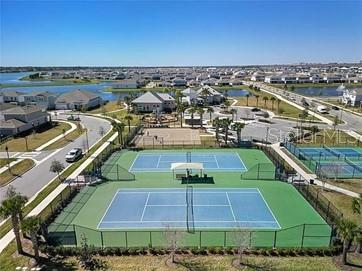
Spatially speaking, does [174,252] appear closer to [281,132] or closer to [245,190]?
[245,190]

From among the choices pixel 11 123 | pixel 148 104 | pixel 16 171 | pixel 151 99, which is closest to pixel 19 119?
pixel 11 123

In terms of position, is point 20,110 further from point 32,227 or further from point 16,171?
point 32,227

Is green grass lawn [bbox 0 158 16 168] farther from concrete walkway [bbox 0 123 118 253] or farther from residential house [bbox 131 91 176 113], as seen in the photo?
residential house [bbox 131 91 176 113]

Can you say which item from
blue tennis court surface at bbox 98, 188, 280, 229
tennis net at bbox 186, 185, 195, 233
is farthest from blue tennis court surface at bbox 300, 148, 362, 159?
tennis net at bbox 186, 185, 195, 233

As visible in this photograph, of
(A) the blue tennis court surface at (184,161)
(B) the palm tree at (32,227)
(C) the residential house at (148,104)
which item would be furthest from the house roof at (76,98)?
(B) the palm tree at (32,227)

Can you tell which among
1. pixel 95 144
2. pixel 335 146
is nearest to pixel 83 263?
pixel 95 144

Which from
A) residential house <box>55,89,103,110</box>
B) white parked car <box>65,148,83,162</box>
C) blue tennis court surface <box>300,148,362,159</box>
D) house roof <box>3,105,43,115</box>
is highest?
house roof <box>3,105,43,115</box>
